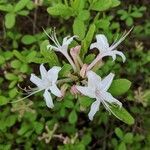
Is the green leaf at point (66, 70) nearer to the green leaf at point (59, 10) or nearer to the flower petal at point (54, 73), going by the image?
the flower petal at point (54, 73)

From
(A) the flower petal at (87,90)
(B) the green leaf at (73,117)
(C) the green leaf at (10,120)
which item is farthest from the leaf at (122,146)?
(A) the flower petal at (87,90)

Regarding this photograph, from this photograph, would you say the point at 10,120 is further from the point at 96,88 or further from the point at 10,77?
the point at 96,88

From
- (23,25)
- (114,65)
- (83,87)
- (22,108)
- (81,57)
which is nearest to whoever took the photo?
(83,87)

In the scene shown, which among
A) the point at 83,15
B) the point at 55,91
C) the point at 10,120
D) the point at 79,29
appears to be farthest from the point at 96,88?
the point at 10,120

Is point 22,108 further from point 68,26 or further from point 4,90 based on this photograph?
point 68,26

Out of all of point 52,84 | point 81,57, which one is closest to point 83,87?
point 52,84
